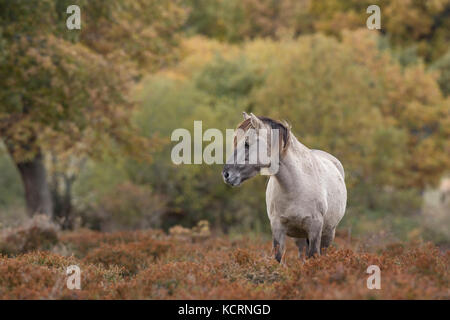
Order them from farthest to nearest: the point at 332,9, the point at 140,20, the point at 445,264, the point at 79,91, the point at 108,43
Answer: the point at 332,9 < the point at 140,20 < the point at 108,43 < the point at 79,91 < the point at 445,264

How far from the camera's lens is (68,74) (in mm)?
12773

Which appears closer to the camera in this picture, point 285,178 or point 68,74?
point 285,178

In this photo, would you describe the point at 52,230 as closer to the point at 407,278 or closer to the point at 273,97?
the point at 407,278

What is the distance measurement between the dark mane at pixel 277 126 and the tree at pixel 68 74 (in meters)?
7.21

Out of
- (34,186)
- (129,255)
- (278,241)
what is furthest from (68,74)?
(278,241)

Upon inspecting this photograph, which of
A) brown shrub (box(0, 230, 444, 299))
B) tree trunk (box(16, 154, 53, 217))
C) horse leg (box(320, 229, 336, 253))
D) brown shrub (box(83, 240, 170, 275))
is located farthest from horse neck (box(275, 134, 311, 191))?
tree trunk (box(16, 154, 53, 217))

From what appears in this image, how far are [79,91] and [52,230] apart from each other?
12.0 ft

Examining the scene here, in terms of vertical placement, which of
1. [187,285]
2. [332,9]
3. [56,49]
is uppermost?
[332,9]

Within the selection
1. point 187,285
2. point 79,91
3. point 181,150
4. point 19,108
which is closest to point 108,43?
point 79,91

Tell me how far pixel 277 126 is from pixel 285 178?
611 millimetres

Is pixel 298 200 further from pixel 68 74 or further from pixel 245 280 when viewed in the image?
pixel 68 74

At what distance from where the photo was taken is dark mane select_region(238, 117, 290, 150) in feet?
20.5

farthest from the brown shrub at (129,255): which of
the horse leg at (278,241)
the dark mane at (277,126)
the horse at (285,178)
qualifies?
the dark mane at (277,126)

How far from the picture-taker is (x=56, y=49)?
12.5 m
